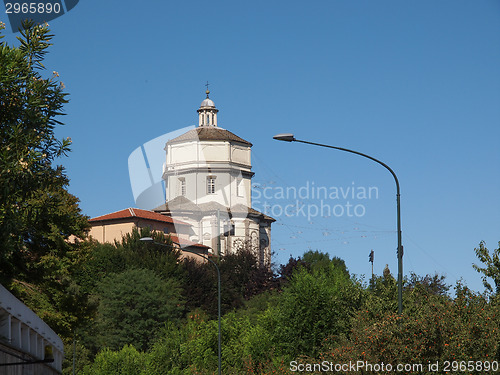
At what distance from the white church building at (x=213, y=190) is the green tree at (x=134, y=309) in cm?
4307

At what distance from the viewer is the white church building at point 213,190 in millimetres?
125750

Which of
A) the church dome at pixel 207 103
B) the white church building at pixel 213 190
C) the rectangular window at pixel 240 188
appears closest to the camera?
the white church building at pixel 213 190

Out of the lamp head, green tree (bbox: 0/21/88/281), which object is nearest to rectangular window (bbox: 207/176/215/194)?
the lamp head

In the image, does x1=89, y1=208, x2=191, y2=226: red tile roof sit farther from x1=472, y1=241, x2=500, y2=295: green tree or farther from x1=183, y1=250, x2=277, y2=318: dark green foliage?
x1=472, y1=241, x2=500, y2=295: green tree

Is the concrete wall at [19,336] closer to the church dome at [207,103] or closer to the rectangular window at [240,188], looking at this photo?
the rectangular window at [240,188]

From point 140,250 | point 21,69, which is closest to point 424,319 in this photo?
point 21,69

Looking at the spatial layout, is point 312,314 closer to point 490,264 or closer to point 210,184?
point 490,264

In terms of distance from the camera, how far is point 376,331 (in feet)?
80.8

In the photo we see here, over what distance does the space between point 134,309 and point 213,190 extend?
5376cm

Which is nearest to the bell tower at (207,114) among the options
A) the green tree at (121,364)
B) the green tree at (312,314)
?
the green tree at (121,364)

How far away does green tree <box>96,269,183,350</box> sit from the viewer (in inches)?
2911

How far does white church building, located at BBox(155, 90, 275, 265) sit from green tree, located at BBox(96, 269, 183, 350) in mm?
43072

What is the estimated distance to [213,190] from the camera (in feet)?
422

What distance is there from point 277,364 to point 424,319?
16.7 metres
